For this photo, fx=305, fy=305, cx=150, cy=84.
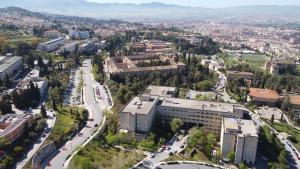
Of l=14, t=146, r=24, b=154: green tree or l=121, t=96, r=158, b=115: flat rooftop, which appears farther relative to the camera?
l=121, t=96, r=158, b=115: flat rooftop

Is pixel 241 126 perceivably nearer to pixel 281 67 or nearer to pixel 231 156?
pixel 231 156

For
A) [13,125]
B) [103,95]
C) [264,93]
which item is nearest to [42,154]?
[13,125]

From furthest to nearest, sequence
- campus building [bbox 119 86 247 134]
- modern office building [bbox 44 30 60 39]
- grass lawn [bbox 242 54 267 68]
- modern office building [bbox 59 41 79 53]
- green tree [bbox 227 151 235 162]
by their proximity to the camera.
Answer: modern office building [bbox 44 30 60 39] → modern office building [bbox 59 41 79 53] → grass lawn [bbox 242 54 267 68] → campus building [bbox 119 86 247 134] → green tree [bbox 227 151 235 162]

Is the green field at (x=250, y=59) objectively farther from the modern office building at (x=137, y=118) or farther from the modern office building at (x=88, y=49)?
the modern office building at (x=137, y=118)

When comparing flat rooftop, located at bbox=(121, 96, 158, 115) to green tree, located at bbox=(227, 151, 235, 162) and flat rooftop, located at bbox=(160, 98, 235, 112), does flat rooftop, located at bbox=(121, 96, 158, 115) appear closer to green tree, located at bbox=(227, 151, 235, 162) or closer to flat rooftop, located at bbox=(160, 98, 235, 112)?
flat rooftop, located at bbox=(160, 98, 235, 112)

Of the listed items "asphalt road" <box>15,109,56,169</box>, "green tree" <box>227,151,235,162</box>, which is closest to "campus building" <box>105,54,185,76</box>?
"asphalt road" <box>15,109,56,169</box>
